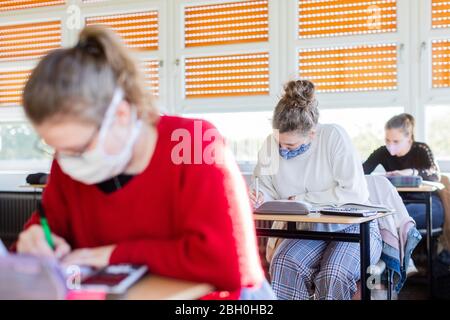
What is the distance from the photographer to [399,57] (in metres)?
4.59

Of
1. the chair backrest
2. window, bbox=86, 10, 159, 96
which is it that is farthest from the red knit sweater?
window, bbox=86, 10, 159, 96

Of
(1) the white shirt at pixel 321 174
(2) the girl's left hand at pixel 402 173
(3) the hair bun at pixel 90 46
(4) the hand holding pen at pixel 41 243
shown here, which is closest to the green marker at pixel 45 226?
(4) the hand holding pen at pixel 41 243

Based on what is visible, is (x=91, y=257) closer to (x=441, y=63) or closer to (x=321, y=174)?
(x=321, y=174)

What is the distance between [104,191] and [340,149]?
1.64 m

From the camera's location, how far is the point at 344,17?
478 cm

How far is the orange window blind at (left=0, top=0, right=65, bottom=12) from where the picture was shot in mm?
5770

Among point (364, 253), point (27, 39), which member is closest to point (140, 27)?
point (27, 39)

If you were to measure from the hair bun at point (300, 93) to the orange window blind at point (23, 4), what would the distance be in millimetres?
3943

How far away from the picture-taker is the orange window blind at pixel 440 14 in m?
4.50

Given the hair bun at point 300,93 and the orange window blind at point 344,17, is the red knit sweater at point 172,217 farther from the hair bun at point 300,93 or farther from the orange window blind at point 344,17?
the orange window blind at point 344,17

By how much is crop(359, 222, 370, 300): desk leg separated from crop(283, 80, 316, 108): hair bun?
0.62m

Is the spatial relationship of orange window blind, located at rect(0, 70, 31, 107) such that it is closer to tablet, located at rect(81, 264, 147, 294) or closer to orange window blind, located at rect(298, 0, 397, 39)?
orange window blind, located at rect(298, 0, 397, 39)
